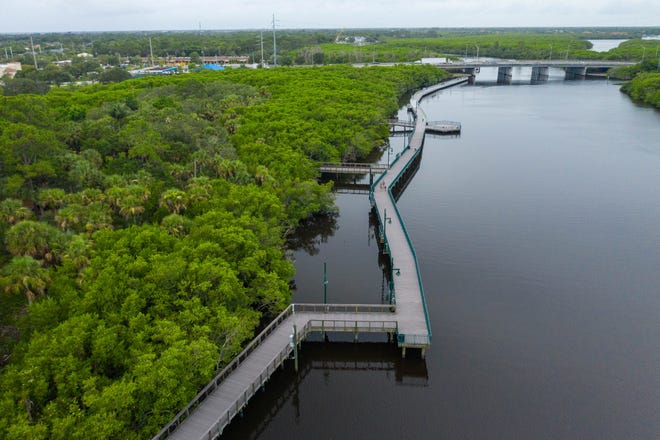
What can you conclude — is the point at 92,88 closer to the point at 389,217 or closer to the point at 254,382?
the point at 389,217

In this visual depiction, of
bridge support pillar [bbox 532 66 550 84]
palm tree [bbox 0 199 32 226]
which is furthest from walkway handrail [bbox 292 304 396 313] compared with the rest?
bridge support pillar [bbox 532 66 550 84]

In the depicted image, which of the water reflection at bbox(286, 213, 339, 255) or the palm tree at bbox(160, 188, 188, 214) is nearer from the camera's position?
the palm tree at bbox(160, 188, 188, 214)

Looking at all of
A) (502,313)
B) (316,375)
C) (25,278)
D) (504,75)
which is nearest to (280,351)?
(316,375)

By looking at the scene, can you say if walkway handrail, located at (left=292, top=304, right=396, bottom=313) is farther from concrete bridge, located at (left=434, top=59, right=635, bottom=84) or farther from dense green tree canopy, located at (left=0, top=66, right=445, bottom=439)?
concrete bridge, located at (left=434, top=59, right=635, bottom=84)

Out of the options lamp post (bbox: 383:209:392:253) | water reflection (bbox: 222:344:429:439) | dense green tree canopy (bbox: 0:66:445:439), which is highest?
dense green tree canopy (bbox: 0:66:445:439)

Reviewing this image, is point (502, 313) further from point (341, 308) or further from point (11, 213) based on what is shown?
point (11, 213)

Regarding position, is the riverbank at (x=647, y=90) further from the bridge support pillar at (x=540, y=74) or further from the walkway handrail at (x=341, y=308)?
the walkway handrail at (x=341, y=308)

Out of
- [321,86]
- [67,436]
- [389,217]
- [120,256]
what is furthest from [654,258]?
[321,86]
